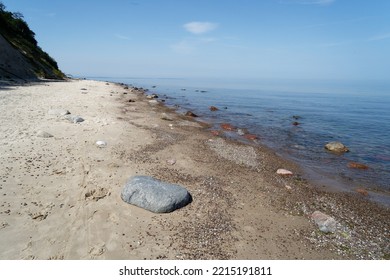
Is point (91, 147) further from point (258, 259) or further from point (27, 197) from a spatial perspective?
point (258, 259)

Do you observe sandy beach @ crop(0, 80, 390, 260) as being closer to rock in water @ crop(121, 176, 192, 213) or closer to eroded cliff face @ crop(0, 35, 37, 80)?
rock in water @ crop(121, 176, 192, 213)

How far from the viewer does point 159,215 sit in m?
7.53

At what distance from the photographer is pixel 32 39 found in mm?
72562

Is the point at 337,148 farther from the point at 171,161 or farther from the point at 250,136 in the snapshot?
the point at 171,161

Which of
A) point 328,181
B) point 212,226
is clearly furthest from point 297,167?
point 212,226

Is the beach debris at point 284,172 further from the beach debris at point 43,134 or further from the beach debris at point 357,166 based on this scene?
the beach debris at point 43,134

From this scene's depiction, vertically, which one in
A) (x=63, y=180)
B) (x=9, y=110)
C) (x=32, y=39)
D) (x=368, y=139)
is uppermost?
(x=32, y=39)

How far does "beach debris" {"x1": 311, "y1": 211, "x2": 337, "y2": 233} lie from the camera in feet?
25.2

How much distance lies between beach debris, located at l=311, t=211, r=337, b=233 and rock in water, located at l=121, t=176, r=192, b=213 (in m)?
4.37

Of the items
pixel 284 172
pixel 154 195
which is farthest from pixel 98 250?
pixel 284 172

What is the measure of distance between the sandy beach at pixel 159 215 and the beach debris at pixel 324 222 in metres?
0.15

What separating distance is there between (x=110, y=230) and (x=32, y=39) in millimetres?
87059

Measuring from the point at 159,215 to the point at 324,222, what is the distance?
17.7 ft

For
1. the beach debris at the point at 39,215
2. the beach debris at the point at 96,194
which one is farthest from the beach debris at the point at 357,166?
the beach debris at the point at 39,215
